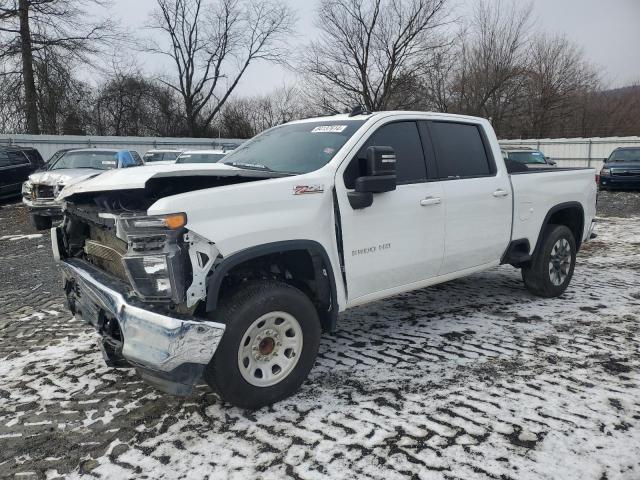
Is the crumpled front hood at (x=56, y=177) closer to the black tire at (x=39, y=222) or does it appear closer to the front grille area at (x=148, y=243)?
the black tire at (x=39, y=222)

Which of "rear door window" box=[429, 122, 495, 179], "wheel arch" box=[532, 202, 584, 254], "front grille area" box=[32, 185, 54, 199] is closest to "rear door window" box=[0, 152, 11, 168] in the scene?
"front grille area" box=[32, 185, 54, 199]

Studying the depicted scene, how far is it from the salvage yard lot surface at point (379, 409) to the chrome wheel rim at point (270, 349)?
0.23 meters

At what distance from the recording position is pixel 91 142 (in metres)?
22.2

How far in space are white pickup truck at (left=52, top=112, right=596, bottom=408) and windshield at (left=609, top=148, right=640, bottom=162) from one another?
58.9 feet

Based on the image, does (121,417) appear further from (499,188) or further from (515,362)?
(499,188)

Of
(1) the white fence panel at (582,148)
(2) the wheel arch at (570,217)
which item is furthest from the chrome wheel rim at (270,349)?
(1) the white fence panel at (582,148)

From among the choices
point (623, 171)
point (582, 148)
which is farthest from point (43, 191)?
point (582, 148)

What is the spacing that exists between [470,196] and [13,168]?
1442cm

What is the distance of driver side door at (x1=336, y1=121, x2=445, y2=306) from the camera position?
361 cm

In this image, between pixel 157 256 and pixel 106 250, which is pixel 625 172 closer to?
pixel 106 250

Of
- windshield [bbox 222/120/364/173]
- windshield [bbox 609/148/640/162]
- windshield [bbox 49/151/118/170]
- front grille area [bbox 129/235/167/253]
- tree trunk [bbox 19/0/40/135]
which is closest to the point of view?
front grille area [bbox 129/235/167/253]

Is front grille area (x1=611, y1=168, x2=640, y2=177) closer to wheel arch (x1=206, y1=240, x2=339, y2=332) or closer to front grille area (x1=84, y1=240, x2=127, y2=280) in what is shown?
wheel arch (x1=206, y1=240, x2=339, y2=332)

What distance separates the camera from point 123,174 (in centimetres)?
326

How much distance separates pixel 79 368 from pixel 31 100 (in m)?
24.1
